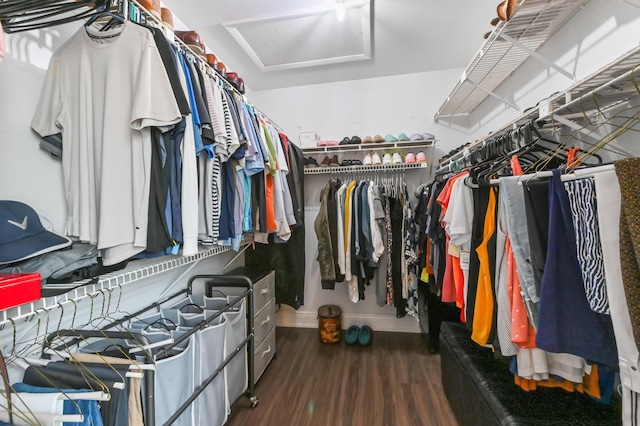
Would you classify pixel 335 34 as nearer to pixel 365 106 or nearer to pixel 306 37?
pixel 306 37

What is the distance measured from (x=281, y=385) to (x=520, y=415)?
147 centimetres

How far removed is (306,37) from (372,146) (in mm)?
1070

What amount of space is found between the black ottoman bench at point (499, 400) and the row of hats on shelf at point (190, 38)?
2097mm

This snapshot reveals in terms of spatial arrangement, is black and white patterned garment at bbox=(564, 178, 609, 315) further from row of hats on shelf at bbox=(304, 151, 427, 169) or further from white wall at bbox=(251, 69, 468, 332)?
white wall at bbox=(251, 69, 468, 332)

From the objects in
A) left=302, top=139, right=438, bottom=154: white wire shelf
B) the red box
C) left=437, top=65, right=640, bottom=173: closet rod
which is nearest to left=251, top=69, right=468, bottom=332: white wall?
left=302, top=139, right=438, bottom=154: white wire shelf

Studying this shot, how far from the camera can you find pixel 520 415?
102 centimetres

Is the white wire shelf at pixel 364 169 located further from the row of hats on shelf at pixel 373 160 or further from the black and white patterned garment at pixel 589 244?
the black and white patterned garment at pixel 589 244

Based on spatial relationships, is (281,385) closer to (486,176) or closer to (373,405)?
(373,405)

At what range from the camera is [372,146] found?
8.40 ft

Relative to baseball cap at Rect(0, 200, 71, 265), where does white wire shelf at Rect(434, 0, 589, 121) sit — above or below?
above

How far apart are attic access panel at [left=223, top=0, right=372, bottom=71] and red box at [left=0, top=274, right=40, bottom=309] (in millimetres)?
1963

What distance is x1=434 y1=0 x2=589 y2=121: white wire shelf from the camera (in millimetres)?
1261

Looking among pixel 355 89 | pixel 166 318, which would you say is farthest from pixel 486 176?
pixel 355 89

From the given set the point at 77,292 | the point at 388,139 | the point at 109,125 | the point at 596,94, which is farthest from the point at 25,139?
the point at 388,139
